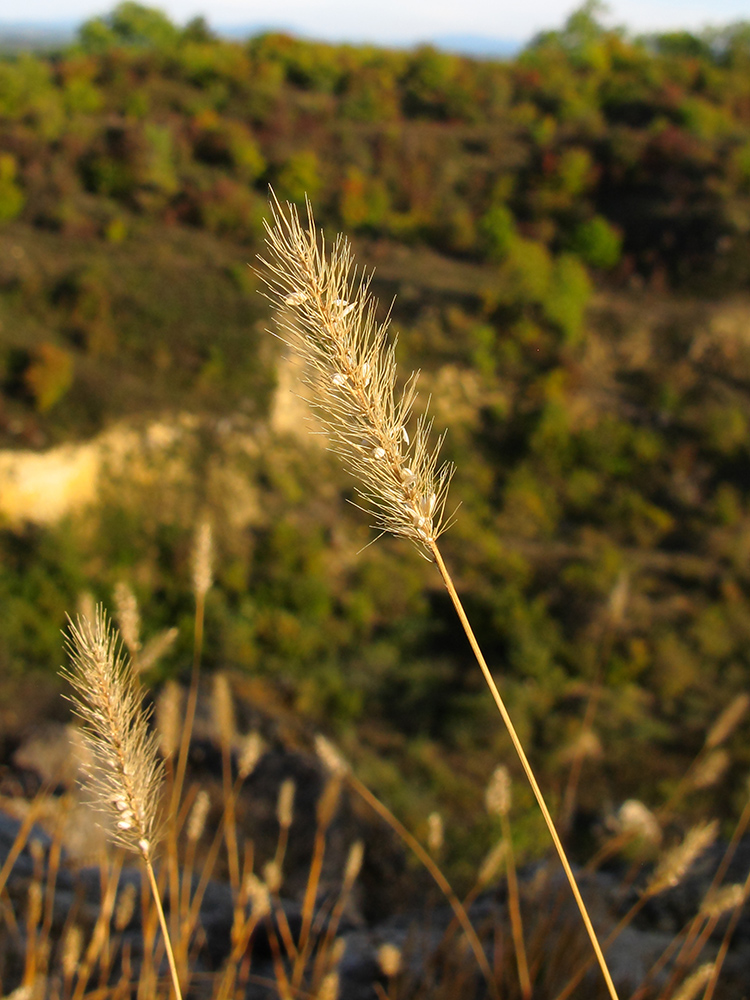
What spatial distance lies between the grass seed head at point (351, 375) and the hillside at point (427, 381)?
7.73m

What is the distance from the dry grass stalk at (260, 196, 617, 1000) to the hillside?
7732mm

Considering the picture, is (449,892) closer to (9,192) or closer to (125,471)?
(125,471)

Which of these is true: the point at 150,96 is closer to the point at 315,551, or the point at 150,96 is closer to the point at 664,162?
the point at 664,162

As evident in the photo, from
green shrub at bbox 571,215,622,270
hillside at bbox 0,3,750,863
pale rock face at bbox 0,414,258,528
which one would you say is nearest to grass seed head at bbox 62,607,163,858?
hillside at bbox 0,3,750,863

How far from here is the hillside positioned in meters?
14.6

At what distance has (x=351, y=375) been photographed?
1559 millimetres

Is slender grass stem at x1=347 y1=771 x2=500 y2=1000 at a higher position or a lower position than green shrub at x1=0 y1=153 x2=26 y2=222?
lower

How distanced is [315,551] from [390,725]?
452 cm

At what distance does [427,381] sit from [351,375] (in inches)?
748

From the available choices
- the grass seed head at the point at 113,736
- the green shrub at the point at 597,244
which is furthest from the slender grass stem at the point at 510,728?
the green shrub at the point at 597,244

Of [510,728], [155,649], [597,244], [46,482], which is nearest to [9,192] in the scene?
[46,482]

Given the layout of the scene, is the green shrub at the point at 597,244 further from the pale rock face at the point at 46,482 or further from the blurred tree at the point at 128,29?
the blurred tree at the point at 128,29

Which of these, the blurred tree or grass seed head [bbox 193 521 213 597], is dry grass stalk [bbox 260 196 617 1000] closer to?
grass seed head [bbox 193 521 213 597]

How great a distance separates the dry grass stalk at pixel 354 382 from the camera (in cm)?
154
